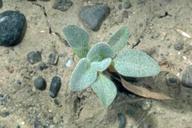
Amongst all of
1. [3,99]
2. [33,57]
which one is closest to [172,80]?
[33,57]

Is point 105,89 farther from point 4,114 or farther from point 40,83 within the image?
point 4,114

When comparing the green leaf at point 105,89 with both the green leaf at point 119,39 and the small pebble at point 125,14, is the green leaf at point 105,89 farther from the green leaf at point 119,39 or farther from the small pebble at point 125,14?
the small pebble at point 125,14

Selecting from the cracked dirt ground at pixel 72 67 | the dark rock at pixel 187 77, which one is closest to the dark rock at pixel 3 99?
the cracked dirt ground at pixel 72 67

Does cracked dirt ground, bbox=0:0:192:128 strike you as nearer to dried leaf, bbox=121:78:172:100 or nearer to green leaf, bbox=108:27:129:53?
dried leaf, bbox=121:78:172:100

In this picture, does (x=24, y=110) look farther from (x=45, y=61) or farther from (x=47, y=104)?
(x=45, y=61)

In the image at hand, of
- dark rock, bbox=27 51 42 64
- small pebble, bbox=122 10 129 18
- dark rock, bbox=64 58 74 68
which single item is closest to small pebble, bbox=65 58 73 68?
dark rock, bbox=64 58 74 68

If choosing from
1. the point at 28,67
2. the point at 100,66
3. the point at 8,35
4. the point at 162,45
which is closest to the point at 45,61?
the point at 28,67
